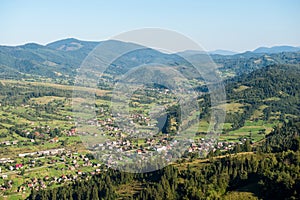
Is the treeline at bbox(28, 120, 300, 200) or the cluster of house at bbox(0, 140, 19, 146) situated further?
the cluster of house at bbox(0, 140, 19, 146)

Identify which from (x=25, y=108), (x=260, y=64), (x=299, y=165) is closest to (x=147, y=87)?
(x=25, y=108)

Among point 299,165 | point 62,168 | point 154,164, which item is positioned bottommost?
point 62,168

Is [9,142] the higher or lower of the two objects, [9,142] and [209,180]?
the lower

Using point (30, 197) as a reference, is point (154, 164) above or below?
above

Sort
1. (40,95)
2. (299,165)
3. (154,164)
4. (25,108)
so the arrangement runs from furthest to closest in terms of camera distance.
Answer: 1. (40,95)
2. (25,108)
3. (154,164)
4. (299,165)

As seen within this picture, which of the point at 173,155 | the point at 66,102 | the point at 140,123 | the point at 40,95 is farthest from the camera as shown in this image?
the point at 40,95

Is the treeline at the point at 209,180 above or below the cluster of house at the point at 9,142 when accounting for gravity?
above

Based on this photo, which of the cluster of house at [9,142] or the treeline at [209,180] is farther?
the cluster of house at [9,142]

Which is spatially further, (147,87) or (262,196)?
(147,87)

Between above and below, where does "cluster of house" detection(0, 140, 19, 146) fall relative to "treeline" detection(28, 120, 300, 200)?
below

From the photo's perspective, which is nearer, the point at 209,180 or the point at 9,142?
the point at 209,180

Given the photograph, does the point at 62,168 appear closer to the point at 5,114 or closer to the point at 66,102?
the point at 5,114
